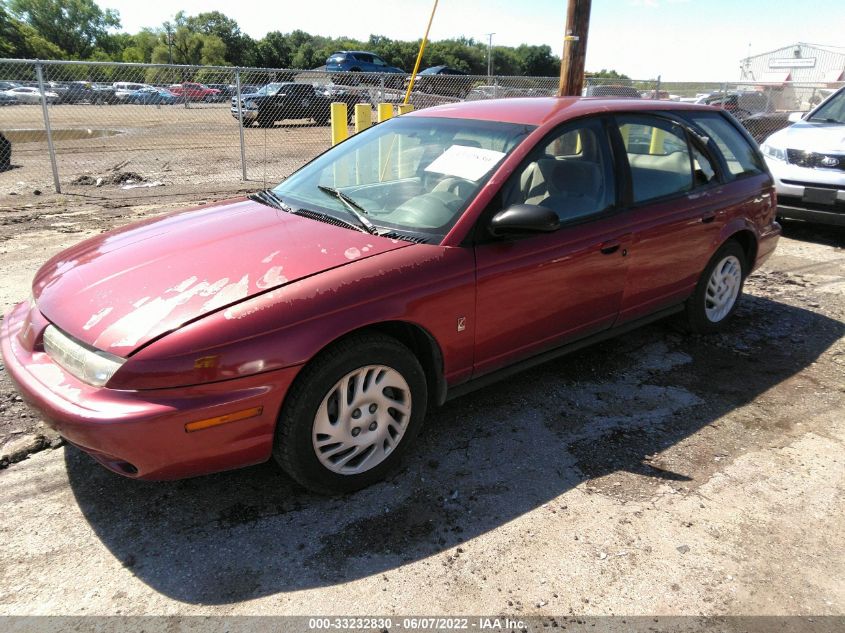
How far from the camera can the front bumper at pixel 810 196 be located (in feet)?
22.8

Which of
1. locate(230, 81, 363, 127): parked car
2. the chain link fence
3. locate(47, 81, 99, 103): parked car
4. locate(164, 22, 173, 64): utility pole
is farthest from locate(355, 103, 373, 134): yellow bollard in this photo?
locate(164, 22, 173, 64): utility pole

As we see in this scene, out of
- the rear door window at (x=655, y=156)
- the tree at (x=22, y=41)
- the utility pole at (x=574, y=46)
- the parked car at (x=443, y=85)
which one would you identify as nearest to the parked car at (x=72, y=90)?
the parked car at (x=443, y=85)

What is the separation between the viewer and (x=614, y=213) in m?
3.59

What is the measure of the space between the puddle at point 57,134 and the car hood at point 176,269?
16.7m

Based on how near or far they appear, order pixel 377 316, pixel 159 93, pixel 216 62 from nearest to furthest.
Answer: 1. pixel 377 316
2. pixel 159 93
3. pixel 216 62

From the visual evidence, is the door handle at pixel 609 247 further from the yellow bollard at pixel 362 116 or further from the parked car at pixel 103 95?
Answer: the parked car at pixel 103 95

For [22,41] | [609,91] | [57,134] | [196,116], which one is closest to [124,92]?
[196,116]

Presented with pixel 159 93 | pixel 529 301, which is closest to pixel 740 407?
pixel 529 301

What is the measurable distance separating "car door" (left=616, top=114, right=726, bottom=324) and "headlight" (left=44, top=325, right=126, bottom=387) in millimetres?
2830

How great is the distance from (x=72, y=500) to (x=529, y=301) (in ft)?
7.66

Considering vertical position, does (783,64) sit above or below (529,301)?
above

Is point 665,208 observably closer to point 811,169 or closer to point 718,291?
point 718,291

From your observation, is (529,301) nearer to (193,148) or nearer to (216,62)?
Result: (193,148)

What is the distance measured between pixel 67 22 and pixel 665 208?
111225 millimetres
